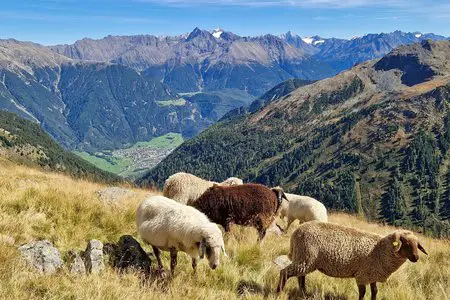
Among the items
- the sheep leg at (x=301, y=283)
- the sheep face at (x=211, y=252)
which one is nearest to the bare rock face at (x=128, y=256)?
the sheep face at (x=211, y=252)

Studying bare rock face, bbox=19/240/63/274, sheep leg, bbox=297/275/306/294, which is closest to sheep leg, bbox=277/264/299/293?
sheep leg, bbox=297/275/306/294

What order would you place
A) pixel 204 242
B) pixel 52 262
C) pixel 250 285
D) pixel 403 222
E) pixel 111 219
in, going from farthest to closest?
1. pixel 403 222
2. pixel 111 219
3. pixel 250 285
4. pixel 204 242
5. pixel 52 262

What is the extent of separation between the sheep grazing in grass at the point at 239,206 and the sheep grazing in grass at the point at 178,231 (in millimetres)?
3207

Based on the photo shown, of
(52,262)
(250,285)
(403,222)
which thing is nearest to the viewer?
(52,262)

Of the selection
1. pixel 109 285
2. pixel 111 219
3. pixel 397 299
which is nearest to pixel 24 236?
pixel 111 219

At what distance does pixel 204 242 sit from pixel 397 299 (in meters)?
4.19

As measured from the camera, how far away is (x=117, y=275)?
726 cm

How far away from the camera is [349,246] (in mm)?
8820

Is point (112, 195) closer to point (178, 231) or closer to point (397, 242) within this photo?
point (178, 231)

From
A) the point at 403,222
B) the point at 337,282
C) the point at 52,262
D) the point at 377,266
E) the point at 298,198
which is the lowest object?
the point at 403,222

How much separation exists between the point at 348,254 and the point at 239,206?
4455mm

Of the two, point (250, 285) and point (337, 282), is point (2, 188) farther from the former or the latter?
point (337, 282)

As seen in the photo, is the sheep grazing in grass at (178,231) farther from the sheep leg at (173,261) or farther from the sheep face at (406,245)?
the sheep face at (406,245)

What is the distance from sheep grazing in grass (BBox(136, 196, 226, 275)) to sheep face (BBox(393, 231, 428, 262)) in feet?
11.9
